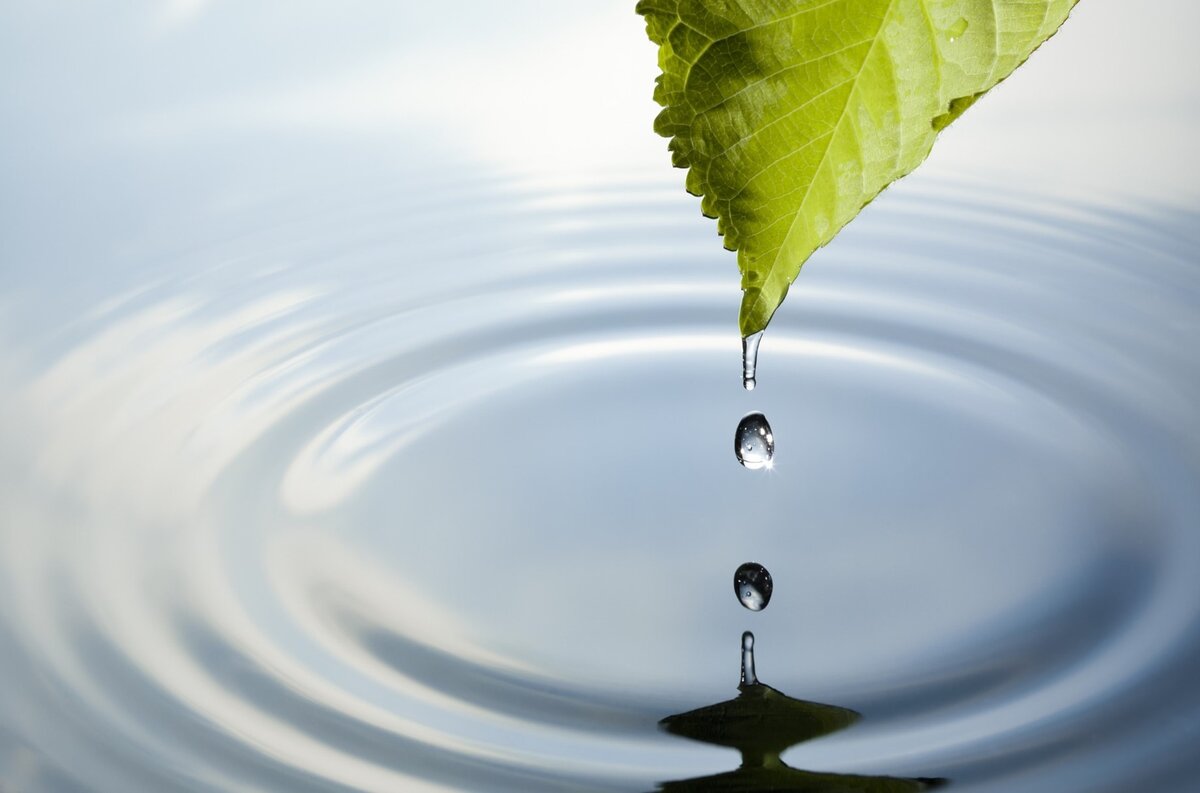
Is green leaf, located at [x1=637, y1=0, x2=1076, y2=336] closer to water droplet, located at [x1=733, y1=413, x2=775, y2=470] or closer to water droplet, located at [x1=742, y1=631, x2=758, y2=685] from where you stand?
water droplet, located at [x1=742, y1=631, x2=758, y2=685]

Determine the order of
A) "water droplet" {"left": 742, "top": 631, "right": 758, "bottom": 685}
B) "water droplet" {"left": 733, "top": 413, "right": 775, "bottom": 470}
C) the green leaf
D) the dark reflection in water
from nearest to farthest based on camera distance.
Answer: the green leaf
the dark reflection in water
"water droplet" {"left": 742, "top": 631, "right": 758, "bottom": 685}
"water droplet" {"left": 733, "top": 413, "right": 775, "bottom": 470}

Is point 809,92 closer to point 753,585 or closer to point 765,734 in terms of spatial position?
point 765,734

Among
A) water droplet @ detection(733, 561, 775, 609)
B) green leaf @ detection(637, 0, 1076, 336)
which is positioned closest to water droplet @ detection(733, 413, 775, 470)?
water droplet @ detection(733, 561, 775, 609)

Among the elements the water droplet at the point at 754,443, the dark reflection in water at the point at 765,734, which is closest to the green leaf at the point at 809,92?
the dark reflection in water at the point at 765,734

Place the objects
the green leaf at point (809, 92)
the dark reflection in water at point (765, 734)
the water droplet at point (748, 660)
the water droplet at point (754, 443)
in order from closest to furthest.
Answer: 1. the green leaf at point (809, 92)
2. the dark reflection in water at point (765, 734)
3. the water droplet at point (748, 660)
4. the water droplet at point (754, 443)

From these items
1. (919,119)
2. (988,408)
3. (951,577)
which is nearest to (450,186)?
(988,408)

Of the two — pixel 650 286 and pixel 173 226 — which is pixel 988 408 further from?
pixel 173 226

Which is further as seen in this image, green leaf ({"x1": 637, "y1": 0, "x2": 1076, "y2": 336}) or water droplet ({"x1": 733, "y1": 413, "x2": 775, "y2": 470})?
water droplet ({"x1": 733, "y1": 413, "x2": 775, "y2": 470})

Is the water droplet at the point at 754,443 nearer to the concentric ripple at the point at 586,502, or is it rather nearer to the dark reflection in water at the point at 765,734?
the concentric ripple at the point at 586,502
